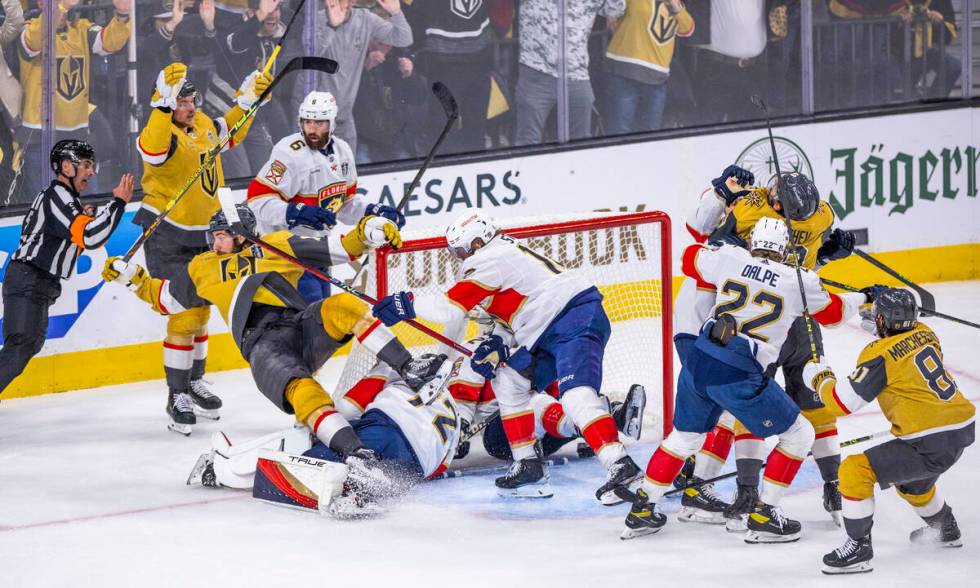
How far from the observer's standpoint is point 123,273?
6.53 meters

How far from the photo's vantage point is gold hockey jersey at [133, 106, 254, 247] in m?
6.93

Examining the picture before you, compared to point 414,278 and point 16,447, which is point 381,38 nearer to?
point 414,278

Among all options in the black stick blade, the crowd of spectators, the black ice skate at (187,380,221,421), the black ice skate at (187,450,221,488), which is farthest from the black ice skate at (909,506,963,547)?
the crowd of spectators

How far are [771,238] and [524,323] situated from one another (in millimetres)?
956

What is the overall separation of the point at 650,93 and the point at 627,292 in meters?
2.13

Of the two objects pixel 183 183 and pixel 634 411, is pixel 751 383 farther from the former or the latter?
pixel 183 183

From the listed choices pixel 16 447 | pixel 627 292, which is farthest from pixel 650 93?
pixel 16 447

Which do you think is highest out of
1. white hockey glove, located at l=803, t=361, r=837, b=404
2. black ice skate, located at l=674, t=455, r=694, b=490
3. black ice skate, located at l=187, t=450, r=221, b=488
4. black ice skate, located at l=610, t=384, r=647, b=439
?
white hockey glove, located at l=803, t=361, r=837, b=404

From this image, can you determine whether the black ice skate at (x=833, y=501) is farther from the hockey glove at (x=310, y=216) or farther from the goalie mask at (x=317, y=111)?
the goalie mask at (x=317, y=111)

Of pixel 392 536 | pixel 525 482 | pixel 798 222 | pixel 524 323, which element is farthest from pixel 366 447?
pixel 798 222

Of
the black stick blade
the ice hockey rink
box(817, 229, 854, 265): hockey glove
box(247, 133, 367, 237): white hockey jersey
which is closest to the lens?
the ice hockey rink

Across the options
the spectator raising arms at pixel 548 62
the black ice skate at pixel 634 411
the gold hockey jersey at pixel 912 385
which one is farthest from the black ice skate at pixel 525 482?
the spectator raising arms at pixel 548 62

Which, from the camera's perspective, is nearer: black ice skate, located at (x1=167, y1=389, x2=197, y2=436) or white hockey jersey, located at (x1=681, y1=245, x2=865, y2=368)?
white hockey jersey, located at (x1=681, y1=245, x2=865, y2=368)

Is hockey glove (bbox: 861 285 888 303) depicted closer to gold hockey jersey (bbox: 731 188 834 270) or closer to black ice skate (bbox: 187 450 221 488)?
gold hockey jersey (bbox: 731 188 834 270)
